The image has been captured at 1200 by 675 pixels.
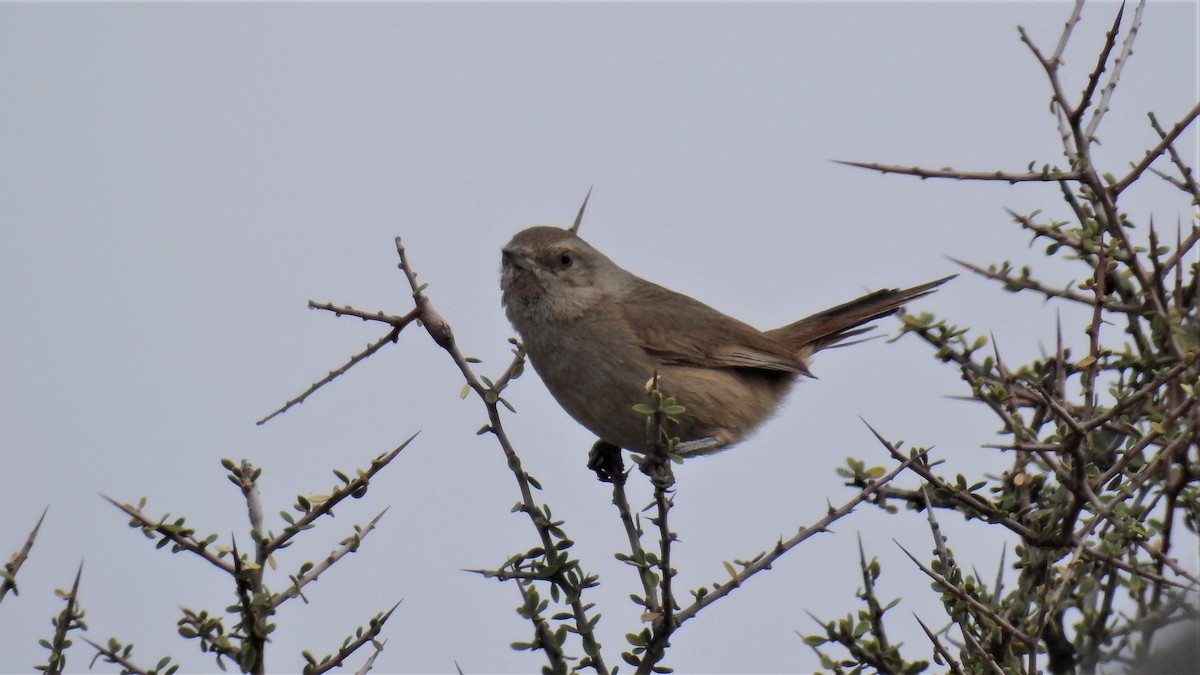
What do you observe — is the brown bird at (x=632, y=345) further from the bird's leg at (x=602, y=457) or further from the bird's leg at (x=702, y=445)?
the bird's leg at (x=602, y=457)

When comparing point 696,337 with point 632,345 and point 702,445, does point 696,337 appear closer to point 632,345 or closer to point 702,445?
point 632,345

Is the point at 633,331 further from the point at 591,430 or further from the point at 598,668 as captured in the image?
the point at 598,668

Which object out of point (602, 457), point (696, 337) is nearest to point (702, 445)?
point (602, 457)

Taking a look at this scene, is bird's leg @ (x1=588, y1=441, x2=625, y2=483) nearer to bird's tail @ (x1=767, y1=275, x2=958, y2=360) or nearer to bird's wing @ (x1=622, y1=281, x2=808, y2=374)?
bird's wing @ (x1=622, y1=281, x2=808, y2=374)

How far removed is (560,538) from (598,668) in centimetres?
50

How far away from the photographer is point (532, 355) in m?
6.69

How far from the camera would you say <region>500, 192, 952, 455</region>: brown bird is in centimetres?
644

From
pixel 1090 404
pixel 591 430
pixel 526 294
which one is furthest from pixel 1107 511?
pixel 526 294

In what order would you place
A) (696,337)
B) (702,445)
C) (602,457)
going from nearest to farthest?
(702,445) < (602,457) < (696,337)

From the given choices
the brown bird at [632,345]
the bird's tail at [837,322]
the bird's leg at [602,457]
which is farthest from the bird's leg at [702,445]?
the bird's tail at [837,322]

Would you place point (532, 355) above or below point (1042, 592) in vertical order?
above

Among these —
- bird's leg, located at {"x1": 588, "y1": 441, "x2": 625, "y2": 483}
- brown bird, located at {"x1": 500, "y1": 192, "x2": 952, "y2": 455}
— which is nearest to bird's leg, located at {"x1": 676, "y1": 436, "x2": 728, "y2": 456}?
brown bird, located at {"x1": 500, "y1": 192, "x2": 952, "y2": 455}

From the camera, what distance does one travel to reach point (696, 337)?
7094 mm

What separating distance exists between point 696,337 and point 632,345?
1.80ft
